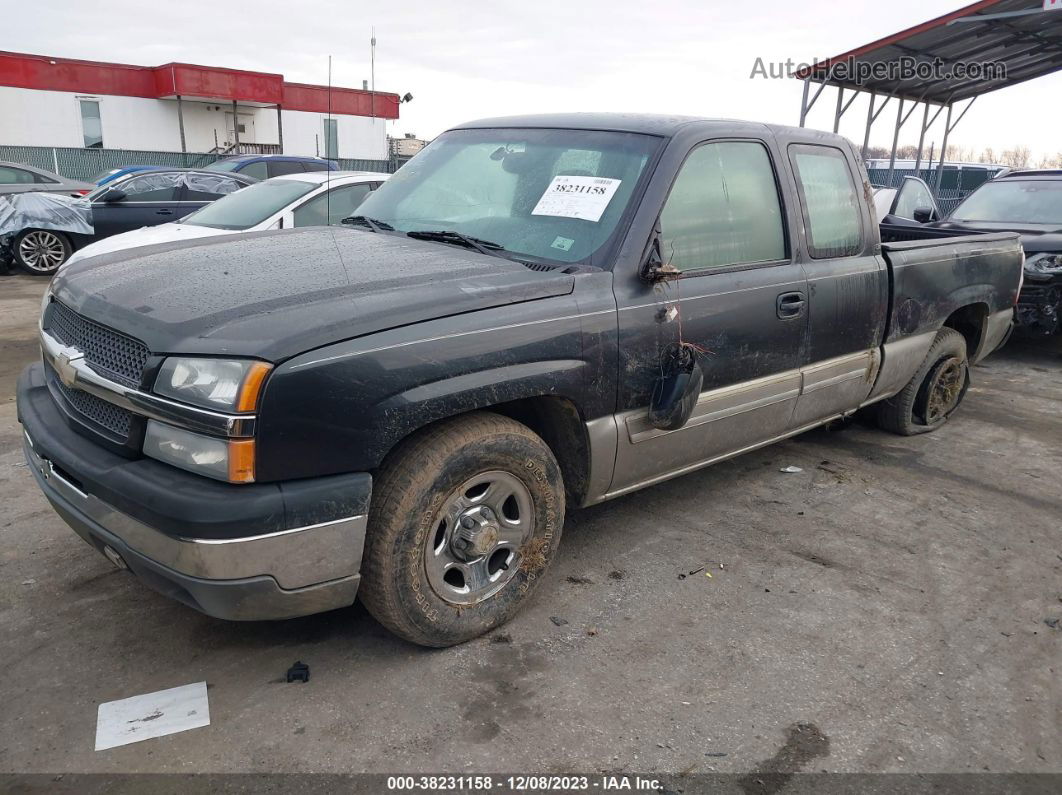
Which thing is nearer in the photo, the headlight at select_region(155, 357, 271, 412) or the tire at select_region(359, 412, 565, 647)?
the headlight at select_region(155, 357, 271, 412)

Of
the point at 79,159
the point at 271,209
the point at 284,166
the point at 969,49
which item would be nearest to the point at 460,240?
the point at 271,209

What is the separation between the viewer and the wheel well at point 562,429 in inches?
121

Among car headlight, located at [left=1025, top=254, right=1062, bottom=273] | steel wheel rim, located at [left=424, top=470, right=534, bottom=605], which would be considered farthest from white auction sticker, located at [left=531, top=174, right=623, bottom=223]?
car headlight, located at [left=1025, top=254, right=1062, bottom=273]

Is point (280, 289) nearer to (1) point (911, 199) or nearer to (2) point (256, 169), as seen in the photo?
(1) point (911, 199)

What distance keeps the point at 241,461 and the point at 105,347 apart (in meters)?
0.73

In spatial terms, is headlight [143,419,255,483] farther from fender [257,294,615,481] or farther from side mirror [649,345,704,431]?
side mirror [649,345,704,431]

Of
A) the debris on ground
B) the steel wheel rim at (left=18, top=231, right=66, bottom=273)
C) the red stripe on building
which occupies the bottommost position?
the debris on ground

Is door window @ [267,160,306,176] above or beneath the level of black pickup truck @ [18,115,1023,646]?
above

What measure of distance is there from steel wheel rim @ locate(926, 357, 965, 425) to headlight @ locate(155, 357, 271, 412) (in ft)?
15.1

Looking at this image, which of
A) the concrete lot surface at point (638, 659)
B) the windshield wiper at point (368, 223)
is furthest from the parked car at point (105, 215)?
the windshield wiper at point (368, 223)

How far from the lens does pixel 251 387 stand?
2.28m

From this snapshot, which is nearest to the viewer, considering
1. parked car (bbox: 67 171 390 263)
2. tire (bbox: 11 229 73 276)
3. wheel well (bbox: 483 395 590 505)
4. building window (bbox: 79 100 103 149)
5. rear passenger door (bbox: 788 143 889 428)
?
wheel well (bbox: 483 395 590 505)

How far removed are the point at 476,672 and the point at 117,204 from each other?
33.1ft

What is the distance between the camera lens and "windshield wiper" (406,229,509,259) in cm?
329
